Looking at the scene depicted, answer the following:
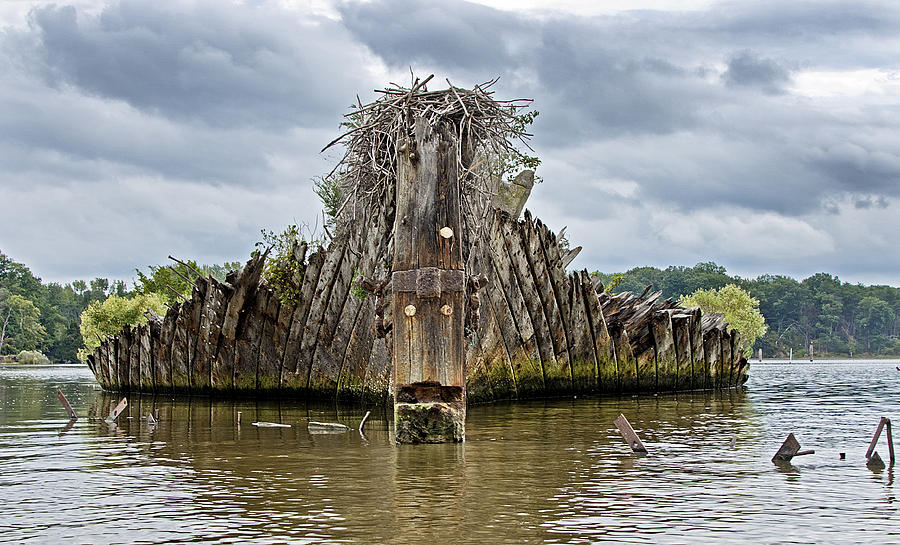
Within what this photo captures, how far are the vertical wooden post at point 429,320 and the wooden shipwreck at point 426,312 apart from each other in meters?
0.02

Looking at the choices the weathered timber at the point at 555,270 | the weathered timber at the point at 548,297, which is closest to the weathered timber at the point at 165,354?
the weathered timber at the point at 548,297

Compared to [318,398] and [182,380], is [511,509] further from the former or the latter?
[182,380]

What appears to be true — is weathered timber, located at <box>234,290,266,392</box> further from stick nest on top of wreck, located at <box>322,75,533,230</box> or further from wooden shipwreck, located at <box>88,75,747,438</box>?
stick nest on top of wreck, located at <box>322,75,533,230</box>

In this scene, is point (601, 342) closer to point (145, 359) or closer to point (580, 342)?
point (580, 342)

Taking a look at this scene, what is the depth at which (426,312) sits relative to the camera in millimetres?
11695

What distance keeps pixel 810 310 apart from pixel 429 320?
147425 mm

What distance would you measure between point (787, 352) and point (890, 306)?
37.9 m

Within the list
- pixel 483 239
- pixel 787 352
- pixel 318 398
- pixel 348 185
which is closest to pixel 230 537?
pixel 348 185

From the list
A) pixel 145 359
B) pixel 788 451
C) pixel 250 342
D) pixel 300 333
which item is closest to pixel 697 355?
pixel 300 333

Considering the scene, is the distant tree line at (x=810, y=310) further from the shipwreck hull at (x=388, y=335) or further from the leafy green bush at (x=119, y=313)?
the shipwreck hull at (x=388, y=335)

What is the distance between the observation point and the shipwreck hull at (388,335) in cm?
1947

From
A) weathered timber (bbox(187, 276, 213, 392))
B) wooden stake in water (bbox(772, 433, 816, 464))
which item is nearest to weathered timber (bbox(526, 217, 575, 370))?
weathered timber (bbox(187, 276, 213, 392))

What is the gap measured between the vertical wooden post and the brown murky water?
0.39 meters

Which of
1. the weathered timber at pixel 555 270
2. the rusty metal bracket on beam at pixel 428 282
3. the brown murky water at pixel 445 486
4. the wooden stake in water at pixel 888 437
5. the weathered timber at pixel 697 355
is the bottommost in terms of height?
the brown murky water at pixel 445 486
